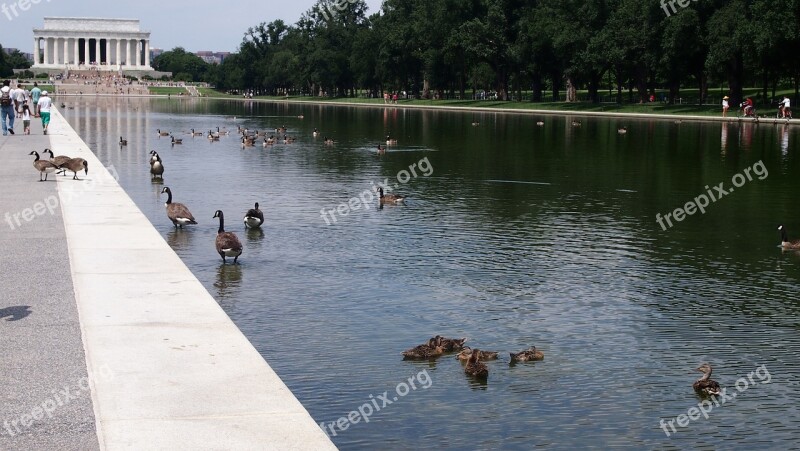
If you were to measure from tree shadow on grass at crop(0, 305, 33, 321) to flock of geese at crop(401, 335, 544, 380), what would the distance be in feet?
14.1

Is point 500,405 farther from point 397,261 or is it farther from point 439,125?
point 439,125

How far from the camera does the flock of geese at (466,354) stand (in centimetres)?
1155

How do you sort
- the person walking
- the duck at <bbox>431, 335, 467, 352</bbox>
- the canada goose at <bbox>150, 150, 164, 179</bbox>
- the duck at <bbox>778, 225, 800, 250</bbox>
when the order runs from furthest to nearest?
the person walking
the canada goose at <bbox>150, 150, 164, 179</bbox>
the duck at <bbox>778, 225, 800, 250</bbox>
the duck at <bbox>431, 335, 467, 352</bbox>

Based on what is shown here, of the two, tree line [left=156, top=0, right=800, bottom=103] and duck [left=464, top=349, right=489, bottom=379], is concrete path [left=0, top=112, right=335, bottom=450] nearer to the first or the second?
duck [left=464, top=349, right=489, bottom=379]

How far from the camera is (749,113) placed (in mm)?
74125

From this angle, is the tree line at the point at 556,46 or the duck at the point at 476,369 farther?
the tree line at the point at 556,46

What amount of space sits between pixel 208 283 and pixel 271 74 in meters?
170
